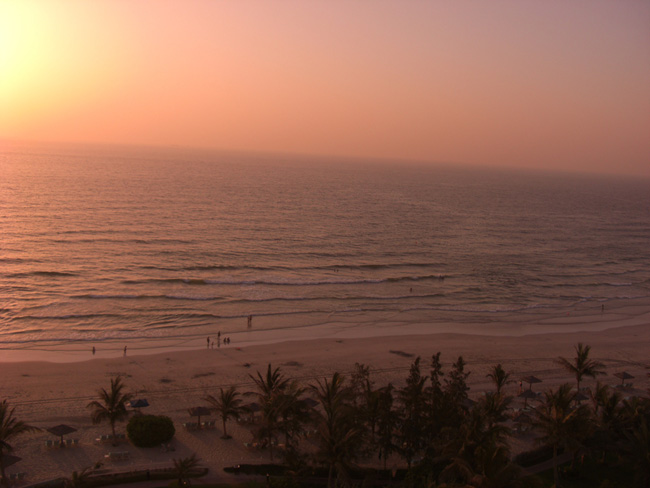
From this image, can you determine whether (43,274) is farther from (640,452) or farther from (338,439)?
(640,452)

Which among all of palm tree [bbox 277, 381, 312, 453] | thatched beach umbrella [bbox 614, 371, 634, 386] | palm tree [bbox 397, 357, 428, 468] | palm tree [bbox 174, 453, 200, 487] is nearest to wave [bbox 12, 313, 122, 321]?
palm tree [bbox 174, 453, 200, 487]

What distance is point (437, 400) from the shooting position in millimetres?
23062

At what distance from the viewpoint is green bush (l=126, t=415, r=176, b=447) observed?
2548 cm

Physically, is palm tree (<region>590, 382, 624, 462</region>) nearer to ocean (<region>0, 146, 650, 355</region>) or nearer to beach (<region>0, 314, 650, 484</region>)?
beach (<region>0, 314, 650, 484</region>)

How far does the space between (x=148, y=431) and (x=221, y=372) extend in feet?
35.8

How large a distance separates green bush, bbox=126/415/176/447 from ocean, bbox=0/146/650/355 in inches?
673

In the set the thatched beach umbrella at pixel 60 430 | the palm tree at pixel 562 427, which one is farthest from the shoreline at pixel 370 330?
the palm tree at pixel 562 427

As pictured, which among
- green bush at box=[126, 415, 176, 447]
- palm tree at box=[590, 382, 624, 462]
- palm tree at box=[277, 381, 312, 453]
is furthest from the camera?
green bush at box=[126, 415, 176, 447]

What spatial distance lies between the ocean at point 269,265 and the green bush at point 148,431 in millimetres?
17101

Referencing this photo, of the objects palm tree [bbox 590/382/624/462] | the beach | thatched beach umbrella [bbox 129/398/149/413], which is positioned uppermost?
palm tree [bbox 590/382/624/462]

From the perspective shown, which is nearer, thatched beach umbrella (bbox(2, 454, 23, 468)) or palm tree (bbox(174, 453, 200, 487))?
palm tree (bbox(174, 453, 200, 487))

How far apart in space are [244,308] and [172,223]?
138 feet

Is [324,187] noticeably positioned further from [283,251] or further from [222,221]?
[283,251]

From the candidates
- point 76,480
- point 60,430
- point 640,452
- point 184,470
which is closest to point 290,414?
point 184,470
